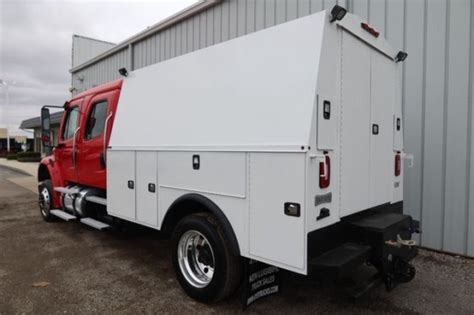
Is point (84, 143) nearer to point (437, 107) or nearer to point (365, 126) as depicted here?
point (365, 126)

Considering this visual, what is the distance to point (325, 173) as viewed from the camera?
2643 mm

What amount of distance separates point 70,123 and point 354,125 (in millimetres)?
5140

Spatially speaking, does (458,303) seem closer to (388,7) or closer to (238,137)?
(238,137)

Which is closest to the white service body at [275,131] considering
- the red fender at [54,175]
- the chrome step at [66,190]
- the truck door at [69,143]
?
the chrome step at [66,190]

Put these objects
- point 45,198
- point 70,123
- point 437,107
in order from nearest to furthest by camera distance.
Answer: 1. point 437,107
2. point 70,123
3. point 45,198

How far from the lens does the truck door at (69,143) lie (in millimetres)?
5746

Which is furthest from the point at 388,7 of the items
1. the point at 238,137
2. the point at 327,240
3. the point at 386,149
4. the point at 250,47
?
the point at 327,240

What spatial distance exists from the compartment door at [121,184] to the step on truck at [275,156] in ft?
0.09

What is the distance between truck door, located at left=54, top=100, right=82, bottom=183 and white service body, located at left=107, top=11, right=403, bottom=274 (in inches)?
82.9

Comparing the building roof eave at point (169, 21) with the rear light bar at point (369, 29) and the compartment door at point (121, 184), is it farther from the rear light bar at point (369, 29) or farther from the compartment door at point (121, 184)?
the rear light bar at point (369, 29)

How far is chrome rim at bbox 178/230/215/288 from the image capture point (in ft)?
11.3

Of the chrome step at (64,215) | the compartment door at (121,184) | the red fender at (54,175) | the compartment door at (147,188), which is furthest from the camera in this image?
the red fender at (54,175)

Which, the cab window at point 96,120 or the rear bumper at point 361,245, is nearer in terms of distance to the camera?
A: the rear bumper at point 361,245

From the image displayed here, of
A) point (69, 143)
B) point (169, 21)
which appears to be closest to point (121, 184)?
point (69, 143)
